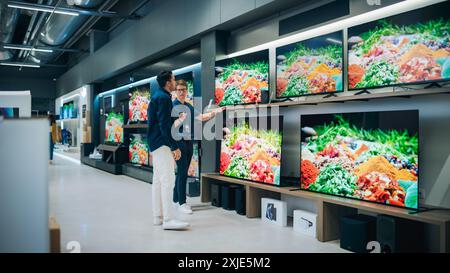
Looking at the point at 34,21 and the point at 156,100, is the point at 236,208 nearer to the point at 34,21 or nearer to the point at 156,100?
the point at 156,100

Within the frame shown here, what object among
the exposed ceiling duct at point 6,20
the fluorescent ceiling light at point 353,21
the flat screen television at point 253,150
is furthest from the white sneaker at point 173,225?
the exposed ceiling duct at point 6,20

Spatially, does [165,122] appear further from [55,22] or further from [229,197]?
[55,22]

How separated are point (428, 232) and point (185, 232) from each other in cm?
203

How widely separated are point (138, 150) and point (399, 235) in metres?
5.93

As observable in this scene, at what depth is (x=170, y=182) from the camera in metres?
3.61

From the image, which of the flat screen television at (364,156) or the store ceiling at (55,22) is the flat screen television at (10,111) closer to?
the flat screen television at (364,156)

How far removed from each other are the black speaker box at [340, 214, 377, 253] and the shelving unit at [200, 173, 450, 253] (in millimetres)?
129

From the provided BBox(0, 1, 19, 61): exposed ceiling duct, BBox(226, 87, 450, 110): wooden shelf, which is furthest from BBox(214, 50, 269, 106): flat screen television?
BBox(0, 1, 19, 61): exposed ceiling duct

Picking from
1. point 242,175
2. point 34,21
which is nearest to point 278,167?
point 242,175

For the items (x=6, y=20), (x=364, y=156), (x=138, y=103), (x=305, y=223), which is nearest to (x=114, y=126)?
(x=138, y=103)

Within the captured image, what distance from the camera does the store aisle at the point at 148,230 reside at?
317 cm

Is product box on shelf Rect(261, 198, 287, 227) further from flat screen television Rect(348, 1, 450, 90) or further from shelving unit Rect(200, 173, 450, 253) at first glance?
flat screen television Rect(348, 1, 450, 90)

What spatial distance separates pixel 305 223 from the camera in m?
3.58

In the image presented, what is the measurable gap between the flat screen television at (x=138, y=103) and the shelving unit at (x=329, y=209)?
9.51ft
